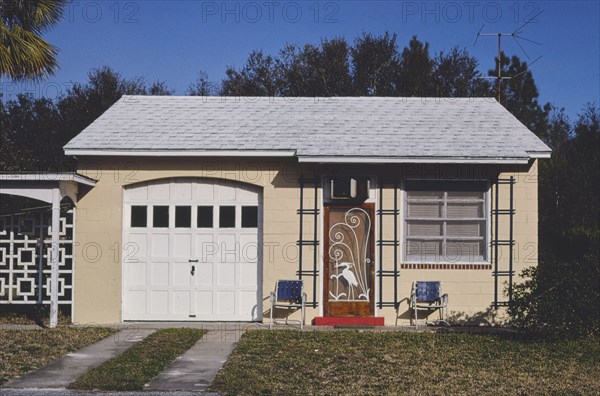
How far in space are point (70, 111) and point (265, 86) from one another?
835 centimetres

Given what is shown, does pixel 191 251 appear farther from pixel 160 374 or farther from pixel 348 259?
pixel 160 374

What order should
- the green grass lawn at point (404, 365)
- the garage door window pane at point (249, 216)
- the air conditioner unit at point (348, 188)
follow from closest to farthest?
1. the green grass lawn at point (404, 365)
2. the air conditioner unit at point (348, 188)
3. the garage door window pane at point (249, 216)

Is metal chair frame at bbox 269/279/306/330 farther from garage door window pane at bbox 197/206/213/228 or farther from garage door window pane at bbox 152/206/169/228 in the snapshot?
garage door window pane at bbox 152/206/169/228

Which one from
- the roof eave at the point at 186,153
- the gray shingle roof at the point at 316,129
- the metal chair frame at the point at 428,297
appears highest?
the gray shingle roof at the point at 316,129

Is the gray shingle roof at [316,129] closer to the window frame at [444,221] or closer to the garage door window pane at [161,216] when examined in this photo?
the window frame at [444,221]

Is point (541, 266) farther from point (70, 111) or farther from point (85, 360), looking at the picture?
point (70, 111)

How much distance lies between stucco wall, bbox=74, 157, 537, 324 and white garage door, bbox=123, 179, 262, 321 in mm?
271

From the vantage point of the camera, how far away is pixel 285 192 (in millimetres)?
14352

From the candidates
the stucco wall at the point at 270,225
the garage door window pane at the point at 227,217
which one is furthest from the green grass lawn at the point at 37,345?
the garage door window pane at the point at 227,217

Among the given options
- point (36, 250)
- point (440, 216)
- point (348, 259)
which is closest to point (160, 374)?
point (348, 259)

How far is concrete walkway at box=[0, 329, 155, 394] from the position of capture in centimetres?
872

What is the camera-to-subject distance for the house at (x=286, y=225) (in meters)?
14.2

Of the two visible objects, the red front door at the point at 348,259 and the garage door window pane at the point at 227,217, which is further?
the garage door window pane at the point at 227,217

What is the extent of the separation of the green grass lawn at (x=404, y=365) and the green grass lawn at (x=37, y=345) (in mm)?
2333
